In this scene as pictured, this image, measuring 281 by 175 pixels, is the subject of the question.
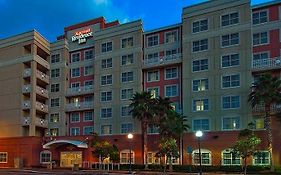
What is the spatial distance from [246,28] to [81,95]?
33918 millimetres

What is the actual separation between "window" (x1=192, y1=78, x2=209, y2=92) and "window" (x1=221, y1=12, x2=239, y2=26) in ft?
31.2

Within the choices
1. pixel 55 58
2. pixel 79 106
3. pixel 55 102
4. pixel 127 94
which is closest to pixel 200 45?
pixel 127 94

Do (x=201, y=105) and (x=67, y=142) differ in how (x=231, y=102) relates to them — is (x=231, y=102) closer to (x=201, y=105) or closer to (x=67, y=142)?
(x=201, y=105)

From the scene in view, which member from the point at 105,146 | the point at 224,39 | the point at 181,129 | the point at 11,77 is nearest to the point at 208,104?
the point at 181,129

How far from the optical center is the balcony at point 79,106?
7064 cm

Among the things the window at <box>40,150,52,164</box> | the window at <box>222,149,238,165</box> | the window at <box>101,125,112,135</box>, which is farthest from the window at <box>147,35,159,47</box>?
the window at <box>40,150,52,164</box>

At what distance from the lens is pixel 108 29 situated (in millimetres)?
70500

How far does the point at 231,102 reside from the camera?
2224 inches

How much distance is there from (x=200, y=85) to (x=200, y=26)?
985 cm

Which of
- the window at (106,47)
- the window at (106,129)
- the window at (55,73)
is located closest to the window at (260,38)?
the window at (106,47)

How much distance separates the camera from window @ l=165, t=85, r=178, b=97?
207 feet

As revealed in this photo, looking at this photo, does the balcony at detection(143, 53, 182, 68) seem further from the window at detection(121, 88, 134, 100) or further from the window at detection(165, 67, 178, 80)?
the window at detection(121, 88, 134, 100)

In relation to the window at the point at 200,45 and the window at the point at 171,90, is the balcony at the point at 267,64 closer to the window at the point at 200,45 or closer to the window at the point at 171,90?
the window at the point at 200,45

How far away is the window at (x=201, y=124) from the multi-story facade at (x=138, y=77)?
0.16 m
